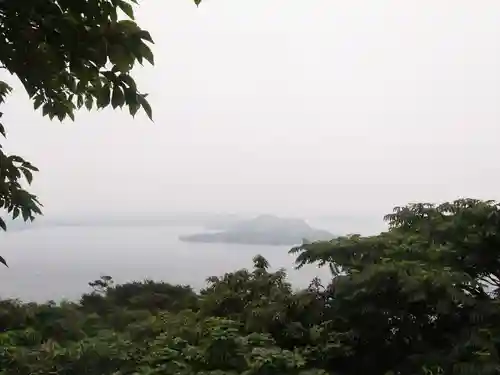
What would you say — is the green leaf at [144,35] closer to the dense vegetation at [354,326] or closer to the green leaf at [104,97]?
the green leaf at [104,97]

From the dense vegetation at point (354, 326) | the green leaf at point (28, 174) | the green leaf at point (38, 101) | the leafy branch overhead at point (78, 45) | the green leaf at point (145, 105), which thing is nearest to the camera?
the leafy branch overhead at point (78, 45)

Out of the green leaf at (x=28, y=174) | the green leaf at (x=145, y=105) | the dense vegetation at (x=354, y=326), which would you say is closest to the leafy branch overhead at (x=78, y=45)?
the green leaf at (x=145, y=105)

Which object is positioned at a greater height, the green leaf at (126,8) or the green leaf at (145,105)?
the green leaf at (126,8)

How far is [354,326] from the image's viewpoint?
8.09 ft

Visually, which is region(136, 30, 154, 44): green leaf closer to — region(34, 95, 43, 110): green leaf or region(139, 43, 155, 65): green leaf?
region(139, 43, 155, 65): green leaf

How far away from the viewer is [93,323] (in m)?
3.09


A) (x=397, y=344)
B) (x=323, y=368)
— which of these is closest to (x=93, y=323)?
(x=323, y=368)

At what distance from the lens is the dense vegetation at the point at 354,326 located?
2.24m

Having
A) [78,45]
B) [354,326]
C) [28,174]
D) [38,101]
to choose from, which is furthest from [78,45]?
[354,326]

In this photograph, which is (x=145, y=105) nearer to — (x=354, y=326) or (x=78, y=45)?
(x=78, y=45)

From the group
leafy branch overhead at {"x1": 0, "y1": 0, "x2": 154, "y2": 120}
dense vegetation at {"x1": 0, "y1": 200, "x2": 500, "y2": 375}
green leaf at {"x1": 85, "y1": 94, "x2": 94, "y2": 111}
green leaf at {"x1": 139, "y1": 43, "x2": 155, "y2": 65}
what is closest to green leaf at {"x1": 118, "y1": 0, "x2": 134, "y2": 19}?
leafy branch overhead at {"x1": 0, "y1": 0, "x2": 154, "y2": 120}

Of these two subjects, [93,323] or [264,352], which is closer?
[264,352]

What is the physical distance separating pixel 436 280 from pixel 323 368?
26.3 inches

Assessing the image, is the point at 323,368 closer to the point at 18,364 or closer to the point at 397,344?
the point at 397,344
